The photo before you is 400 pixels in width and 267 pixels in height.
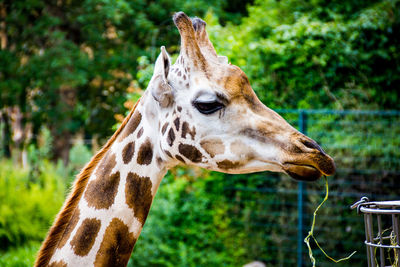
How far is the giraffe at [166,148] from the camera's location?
7.14 feet

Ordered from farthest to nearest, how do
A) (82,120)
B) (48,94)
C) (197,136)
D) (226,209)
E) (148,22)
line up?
(82,120), (48,94), (148,22), (226,209), (197,136)

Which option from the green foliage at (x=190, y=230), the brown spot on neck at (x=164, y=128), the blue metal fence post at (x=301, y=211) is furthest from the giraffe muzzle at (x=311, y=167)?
the green foliage at (x=190, y=230)

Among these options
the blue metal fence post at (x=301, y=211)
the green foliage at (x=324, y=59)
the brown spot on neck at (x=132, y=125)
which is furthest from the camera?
the green foliage at (x=324, y=59)

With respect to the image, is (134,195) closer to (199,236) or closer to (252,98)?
(252,98)

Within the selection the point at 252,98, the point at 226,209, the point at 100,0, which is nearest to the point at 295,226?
the point at 226,209

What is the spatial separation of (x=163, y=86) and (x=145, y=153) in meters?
0.37

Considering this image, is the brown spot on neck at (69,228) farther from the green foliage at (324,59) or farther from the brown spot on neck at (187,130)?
the green foliage at (324,59)

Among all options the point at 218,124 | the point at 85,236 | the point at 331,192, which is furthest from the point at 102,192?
the point at 331,192

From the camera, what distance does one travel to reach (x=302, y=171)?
6.65 ft

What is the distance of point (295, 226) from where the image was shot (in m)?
5.79

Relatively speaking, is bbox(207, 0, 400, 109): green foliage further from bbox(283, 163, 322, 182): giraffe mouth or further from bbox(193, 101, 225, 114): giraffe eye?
bbox(283, 163, 322, 182): giraffe mouth

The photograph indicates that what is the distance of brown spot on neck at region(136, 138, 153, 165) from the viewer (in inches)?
91.2

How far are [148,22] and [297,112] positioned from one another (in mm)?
5115

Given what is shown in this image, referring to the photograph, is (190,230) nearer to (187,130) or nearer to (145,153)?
(145,153)
